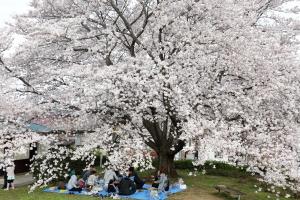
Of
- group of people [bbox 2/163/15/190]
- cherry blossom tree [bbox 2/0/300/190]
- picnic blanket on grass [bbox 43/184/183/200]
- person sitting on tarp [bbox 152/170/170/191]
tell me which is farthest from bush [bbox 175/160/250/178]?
group of people [bbox 2/163/15/190]

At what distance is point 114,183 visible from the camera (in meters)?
19.1

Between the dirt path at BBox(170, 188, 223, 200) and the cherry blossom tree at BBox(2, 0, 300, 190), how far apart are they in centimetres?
221

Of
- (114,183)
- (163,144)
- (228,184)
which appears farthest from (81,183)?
(228,184)

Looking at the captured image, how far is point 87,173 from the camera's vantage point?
20.6 meters

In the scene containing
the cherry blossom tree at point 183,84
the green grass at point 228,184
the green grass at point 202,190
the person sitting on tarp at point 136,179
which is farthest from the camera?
the green grass at point 228,184

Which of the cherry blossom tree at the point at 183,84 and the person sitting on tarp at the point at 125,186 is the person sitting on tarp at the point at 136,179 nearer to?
the person sitting on tarp at the point at 125,186

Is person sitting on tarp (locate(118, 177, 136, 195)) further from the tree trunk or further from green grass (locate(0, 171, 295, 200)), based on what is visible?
the tree trunk

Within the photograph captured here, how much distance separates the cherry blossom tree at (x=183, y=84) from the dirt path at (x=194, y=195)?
7.24 feet

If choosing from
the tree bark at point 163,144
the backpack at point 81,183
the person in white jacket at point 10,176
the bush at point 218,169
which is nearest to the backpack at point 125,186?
the backpack at point 81,183

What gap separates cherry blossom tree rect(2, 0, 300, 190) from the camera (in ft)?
53.3

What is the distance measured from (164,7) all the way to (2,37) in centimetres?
712

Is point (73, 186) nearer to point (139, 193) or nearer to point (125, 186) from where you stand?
point (125, 186)

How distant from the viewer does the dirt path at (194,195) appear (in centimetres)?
1885

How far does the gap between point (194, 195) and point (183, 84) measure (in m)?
5.68
